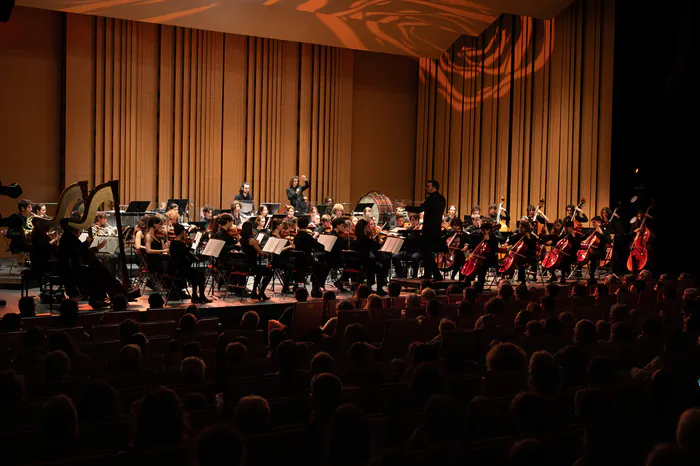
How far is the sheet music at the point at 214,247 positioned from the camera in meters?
9.13

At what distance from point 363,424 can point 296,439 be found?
0.34 meters

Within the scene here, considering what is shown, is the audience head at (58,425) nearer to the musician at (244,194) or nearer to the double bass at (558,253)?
the double bass at (558,253)

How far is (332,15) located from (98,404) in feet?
46.5

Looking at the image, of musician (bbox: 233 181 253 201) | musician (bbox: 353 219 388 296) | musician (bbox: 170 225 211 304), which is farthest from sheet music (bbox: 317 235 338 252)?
musician (bbox: 233 181 253 201)

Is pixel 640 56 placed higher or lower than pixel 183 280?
higher

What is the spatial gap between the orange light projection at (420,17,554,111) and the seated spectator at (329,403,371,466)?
14.7 m

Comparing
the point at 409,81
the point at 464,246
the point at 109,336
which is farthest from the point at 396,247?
the point at 409,81

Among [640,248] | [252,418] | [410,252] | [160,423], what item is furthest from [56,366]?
[640,248]

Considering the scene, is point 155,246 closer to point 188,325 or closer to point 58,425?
point 188,325

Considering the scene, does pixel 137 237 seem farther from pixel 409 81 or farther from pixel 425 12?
pixel 409 81

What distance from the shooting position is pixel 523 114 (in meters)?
16.7

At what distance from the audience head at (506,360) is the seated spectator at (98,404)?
2256 mm

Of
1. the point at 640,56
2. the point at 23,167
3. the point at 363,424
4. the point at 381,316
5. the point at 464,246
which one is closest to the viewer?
the point at 363,424

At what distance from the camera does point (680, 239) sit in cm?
1268
